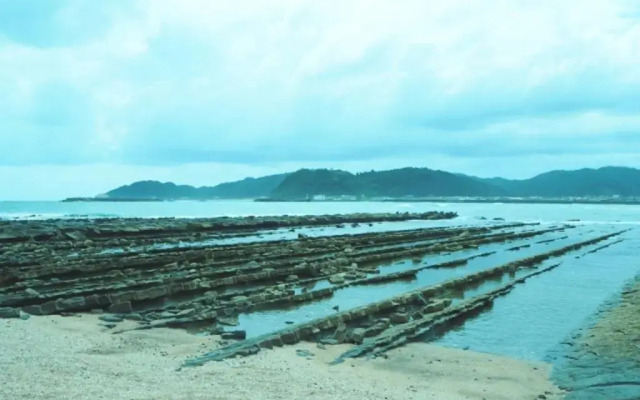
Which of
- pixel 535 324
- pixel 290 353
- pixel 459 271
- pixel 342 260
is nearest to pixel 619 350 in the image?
pixel 535 324

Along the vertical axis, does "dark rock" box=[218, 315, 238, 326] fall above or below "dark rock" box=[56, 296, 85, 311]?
below

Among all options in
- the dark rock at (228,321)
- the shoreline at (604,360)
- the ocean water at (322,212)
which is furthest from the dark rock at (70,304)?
the ocean water at (322,212)

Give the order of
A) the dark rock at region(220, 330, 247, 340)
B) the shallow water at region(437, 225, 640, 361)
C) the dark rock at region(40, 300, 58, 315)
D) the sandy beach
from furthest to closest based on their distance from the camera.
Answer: the dark rock at region(40, 300, 58, 315), the shallow water at region(437, 225, 640, 361), the dark rock at region(220, 330, 247, 340), the sandy beach

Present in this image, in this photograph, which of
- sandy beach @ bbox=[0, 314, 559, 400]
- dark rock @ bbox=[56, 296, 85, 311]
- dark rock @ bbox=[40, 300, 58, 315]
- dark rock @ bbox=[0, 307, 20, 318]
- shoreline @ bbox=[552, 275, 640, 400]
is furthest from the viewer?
dark rock @ bbox=[56, 296, 85, 311]

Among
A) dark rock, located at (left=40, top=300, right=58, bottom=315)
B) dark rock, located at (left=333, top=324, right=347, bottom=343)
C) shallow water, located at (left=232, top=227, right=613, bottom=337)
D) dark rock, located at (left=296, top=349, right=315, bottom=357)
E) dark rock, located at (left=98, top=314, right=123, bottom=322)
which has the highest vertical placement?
dark rock, located at (left=40, top=300, right=58, bottom=315)

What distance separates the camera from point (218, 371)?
28.9 ft

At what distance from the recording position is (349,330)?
12672 millimetres

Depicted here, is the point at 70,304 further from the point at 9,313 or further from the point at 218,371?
the point at 218,371

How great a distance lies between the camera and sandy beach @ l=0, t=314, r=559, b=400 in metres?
7.65

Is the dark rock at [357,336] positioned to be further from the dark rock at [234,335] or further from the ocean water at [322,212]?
the ocean water at [322,212]

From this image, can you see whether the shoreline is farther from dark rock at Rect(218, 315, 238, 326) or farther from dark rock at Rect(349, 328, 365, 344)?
dark rock at Rect(218, 315, 238, 326)

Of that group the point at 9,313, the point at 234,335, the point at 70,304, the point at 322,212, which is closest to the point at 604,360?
the point at 234,335

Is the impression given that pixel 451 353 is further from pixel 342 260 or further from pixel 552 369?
pixel 342 260

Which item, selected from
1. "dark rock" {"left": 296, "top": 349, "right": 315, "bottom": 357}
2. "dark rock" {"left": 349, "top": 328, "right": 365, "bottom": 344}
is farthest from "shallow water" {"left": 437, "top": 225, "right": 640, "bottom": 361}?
"dark rock" {"left": 296, "top": 349, "right": 315, "bottom": 357}
